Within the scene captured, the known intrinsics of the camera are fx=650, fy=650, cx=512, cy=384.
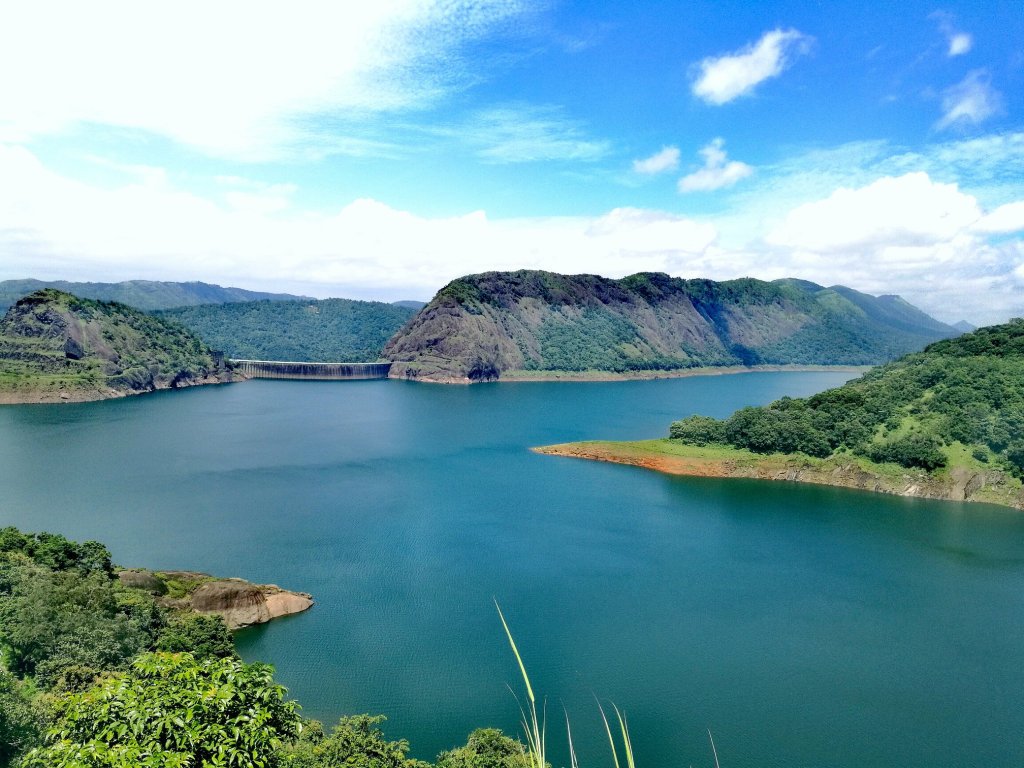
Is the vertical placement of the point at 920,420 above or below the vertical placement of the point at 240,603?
above

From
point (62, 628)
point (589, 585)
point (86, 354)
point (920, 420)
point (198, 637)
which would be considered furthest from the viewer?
point (86, 354)

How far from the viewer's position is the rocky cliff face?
13125 cm

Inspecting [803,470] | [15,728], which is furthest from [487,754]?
[803,470]

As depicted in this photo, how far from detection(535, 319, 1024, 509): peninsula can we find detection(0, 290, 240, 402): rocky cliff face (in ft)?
337

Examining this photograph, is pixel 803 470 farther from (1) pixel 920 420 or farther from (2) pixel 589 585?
(2) pixel 589 585

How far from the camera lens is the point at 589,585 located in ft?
156

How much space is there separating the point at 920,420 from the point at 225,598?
79049 millimetres

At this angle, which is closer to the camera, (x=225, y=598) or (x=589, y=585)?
(x=225, y=598)

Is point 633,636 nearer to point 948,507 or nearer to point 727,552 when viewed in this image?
point 727,552

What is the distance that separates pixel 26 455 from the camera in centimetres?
8162

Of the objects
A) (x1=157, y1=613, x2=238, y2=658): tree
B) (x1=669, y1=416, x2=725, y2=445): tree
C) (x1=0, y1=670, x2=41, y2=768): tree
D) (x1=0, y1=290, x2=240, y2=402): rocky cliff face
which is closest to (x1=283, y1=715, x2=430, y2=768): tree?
(x1=0, y1=670, x2=41, y2=768): tree

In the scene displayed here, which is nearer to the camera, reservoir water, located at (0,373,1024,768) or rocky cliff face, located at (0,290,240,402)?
reservoir water, located at (0,373,1024,768)

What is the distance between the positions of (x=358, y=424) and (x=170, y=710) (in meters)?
107

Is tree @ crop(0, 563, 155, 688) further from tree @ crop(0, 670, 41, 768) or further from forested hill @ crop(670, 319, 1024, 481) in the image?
forested hill @ crop(670, 319, 1024, 481)
